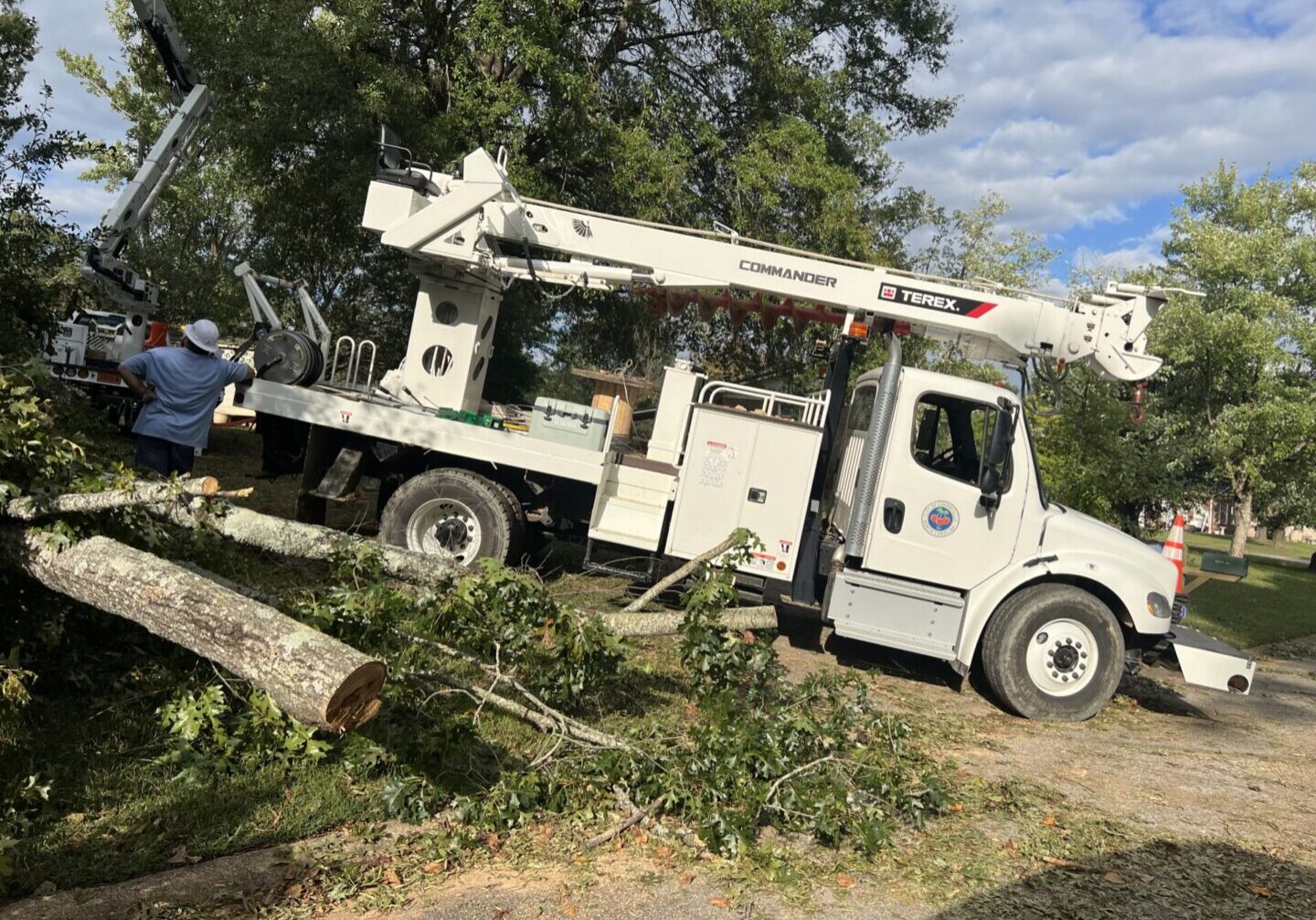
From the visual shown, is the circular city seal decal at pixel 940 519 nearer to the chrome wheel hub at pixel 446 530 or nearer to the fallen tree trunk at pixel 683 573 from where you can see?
the fallen tree trunk at pixel 683 573

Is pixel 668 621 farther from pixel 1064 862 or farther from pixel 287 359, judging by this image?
pixel 287 359

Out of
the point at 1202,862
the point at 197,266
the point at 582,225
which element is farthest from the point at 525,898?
the point at 197,266

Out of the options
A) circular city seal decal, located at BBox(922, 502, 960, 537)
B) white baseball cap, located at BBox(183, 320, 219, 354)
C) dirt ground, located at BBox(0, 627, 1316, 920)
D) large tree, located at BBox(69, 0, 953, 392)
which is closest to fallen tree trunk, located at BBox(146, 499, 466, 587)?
dirt ground, located at BBox(0, 627, 1316, 920)

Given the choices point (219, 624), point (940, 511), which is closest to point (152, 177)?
point (940, 511)

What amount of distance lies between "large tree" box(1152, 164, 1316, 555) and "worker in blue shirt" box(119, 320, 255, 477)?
70.6 feet

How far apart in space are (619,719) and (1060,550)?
366cm

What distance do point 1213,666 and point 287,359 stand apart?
7811mm

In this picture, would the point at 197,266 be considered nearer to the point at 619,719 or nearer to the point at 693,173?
the point at 693,173

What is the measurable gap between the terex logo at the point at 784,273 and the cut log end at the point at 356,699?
5.39m

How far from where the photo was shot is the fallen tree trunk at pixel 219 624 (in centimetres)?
346

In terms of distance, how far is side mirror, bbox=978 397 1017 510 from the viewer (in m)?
7.05

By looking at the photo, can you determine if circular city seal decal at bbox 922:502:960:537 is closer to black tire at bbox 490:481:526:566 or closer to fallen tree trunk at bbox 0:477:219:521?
black tire at bbox 490:481:526:566

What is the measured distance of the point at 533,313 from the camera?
16484mm

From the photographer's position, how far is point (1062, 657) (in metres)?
7.09
